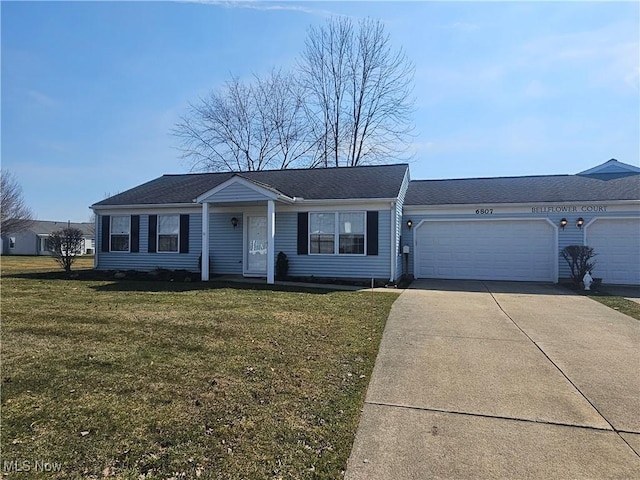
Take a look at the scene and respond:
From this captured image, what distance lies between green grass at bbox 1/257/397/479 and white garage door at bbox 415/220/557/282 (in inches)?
298

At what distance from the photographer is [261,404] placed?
3375mm

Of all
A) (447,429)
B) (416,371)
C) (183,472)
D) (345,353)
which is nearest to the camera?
(183,472)

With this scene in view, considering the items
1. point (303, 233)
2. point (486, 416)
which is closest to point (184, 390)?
point (486, 416)

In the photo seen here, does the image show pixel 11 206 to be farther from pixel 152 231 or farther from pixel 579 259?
pixel 579 259

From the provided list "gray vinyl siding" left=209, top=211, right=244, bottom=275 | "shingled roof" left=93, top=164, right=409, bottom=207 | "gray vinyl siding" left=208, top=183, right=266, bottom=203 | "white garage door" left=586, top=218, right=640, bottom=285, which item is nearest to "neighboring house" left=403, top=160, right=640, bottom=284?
"white garage door" left=586, top=218, right=640, bottom=285

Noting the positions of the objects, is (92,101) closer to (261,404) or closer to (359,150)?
(261,404)

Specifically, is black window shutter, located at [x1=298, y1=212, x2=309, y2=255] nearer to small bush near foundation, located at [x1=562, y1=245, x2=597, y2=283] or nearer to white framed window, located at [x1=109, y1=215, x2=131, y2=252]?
white framed window, located at [x1=109, y1=215, x2=131, y2=252]

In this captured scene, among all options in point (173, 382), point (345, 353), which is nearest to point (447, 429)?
point (345, 353)

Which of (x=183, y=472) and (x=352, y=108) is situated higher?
(x=352, y=108)

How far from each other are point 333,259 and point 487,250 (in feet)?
18.3

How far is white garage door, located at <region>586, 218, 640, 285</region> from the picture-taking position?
41.1 ft

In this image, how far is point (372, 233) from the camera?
1230cm

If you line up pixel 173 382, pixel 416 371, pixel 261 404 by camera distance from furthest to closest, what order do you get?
pixel 416 371 → pixel 173 382 → pixel 261 404

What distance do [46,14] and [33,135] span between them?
30.1 ft
